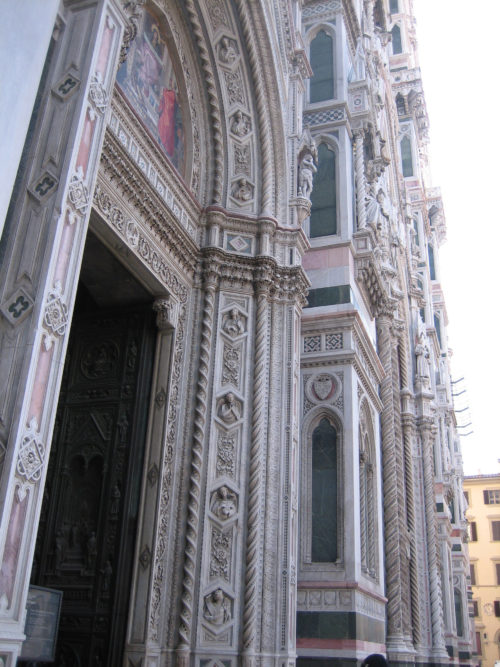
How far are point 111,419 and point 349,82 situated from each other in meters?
9.87

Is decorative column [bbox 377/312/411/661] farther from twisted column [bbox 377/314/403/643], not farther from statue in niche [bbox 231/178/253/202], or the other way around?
statue in niche [bbox 231/178/253/202]

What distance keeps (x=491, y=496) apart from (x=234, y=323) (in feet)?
173

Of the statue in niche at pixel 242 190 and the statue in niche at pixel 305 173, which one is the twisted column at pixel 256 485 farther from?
A: the statue in niche at pixel 305 173

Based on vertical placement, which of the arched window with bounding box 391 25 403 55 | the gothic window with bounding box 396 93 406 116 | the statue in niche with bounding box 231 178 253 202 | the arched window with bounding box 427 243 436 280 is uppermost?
the arched window with bounding box 391 25 403 55

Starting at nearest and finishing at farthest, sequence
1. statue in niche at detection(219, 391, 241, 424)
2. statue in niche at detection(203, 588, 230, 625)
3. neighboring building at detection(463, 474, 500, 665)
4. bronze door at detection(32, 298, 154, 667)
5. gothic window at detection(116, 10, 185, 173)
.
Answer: bronze door at detection(32, 298, 154, 667) < statue in niche at detection(203, 588, 230, 625) < gothic window at detection(116, 10, 185, 173) < statue in niche at detection(219, 391, 241, 424) < neighboring building at detection(463, 474, 500, 665)

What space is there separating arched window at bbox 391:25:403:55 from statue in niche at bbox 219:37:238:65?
2626 centimetres

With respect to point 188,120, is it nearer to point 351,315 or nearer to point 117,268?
point 117,268

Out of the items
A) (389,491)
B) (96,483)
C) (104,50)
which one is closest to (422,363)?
(389,491)

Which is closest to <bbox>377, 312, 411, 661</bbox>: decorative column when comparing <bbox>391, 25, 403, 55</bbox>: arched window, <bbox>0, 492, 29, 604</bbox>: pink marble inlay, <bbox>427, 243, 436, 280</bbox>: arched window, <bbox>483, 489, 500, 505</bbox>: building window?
<bbox>0, 492, 29, 604</bbox>: pink marble inlay

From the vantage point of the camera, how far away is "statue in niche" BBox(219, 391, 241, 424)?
386 inches

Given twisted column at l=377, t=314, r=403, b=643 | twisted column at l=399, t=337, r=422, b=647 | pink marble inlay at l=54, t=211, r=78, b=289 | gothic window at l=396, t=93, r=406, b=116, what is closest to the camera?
pink marble inlay at l=54, t=211, r=78, b=289

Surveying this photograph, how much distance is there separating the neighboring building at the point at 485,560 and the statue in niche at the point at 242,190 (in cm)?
4905

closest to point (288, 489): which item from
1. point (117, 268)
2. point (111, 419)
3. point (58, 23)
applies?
point (111, 419)

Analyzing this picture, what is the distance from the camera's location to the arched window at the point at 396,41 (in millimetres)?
35250
